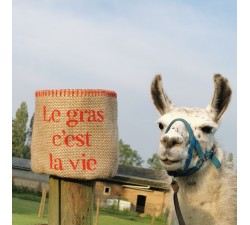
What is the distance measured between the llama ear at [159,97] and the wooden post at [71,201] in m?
0.82

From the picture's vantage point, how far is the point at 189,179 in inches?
116

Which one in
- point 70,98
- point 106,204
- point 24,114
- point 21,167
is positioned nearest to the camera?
point 70,98

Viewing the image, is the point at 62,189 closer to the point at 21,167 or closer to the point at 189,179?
the point at 189,179

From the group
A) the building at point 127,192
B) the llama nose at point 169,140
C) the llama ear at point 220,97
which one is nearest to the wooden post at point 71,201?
the llama nose at point 169,140

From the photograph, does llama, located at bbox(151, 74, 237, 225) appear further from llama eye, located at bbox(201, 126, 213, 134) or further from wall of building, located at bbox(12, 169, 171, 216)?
wall of building, located at bbox(12, 169, 171, 216)

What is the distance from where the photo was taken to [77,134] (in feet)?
8.39

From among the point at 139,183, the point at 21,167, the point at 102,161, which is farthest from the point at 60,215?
the point at 21,167

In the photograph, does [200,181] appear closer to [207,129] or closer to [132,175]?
[207,129]

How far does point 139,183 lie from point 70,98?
25537 millimetres

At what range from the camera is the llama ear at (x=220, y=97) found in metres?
2.96

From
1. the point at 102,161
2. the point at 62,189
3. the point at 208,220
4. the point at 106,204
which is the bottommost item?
the point at 106,204

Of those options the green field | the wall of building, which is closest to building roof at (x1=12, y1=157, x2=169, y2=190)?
the wall of building

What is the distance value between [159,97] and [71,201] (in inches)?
40.0

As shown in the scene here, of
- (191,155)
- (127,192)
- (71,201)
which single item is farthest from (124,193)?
(71,201)
